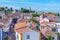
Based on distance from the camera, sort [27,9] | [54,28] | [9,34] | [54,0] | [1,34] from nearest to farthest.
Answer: [1,34] → [9,34] → [54,28] → [54,0] → [27,9]

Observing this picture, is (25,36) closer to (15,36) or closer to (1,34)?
(15,36)

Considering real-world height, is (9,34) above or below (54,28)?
above

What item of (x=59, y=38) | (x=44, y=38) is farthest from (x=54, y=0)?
(x=44, y=38)

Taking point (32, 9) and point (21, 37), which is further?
point (32, 9)

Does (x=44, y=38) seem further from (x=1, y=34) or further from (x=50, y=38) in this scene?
(x=1, y=34)

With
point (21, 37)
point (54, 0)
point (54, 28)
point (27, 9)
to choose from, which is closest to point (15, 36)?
point (21, 37)

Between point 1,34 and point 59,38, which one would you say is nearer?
point 1,34

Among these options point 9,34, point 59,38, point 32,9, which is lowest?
point 32,9

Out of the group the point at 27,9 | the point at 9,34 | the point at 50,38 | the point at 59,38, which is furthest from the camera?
the point at 27,9

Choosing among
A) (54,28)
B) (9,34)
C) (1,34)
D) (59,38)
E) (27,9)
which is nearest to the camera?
(1,34)
